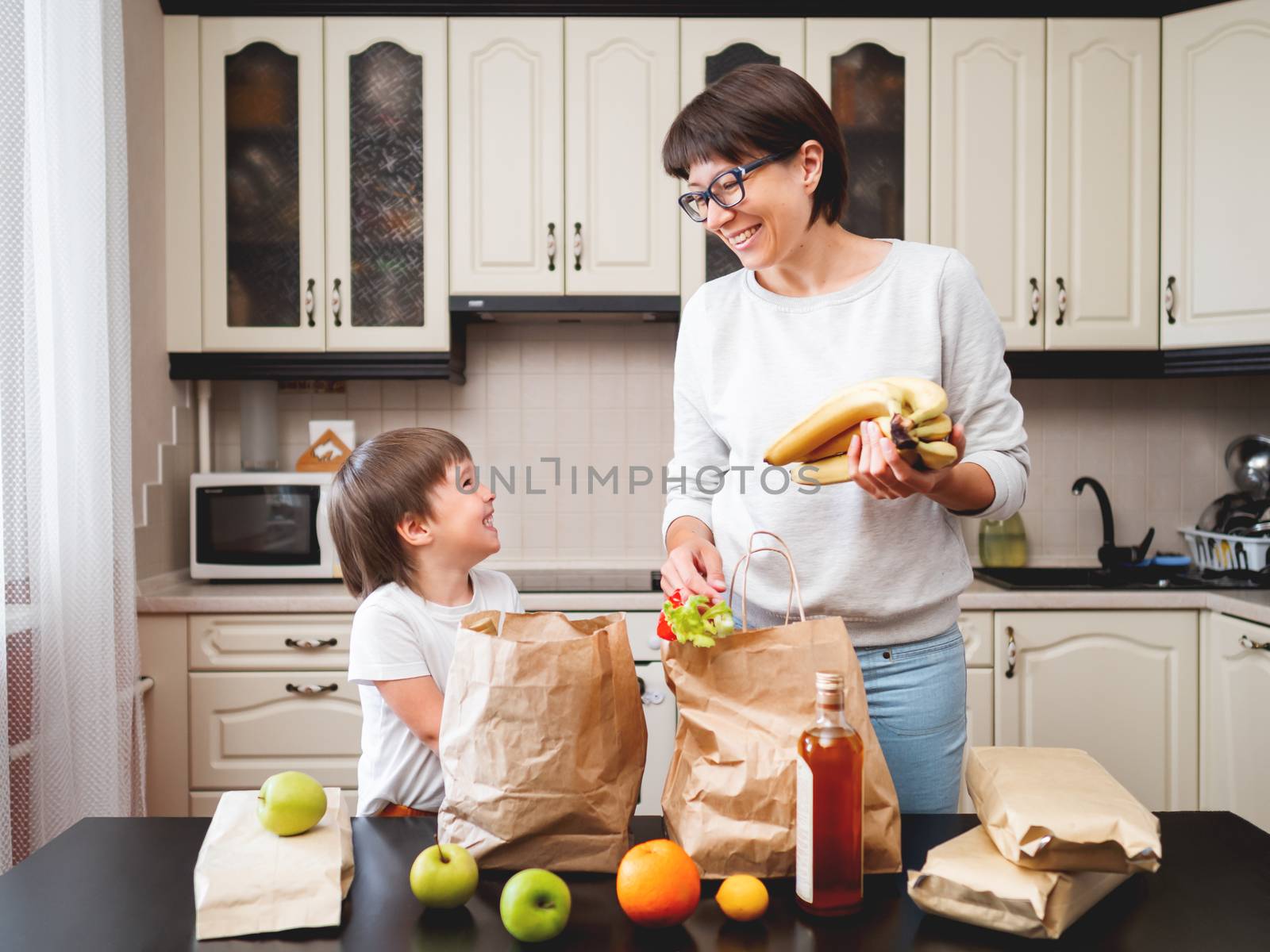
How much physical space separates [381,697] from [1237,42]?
8.69ft

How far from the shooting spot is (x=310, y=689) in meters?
2.30

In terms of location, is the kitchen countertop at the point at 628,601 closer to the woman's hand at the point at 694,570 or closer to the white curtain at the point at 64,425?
the white curtain at the point at 64,425

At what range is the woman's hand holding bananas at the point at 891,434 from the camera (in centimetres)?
87

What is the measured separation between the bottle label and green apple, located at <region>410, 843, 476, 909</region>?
0.86ft

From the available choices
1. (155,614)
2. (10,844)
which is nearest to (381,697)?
(10,844)

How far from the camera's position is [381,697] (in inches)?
47.7

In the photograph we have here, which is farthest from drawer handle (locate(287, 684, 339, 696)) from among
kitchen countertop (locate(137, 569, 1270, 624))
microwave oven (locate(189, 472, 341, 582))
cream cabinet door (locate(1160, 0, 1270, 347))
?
cream cabinet door (locate(1160, 0, 1270, 347))

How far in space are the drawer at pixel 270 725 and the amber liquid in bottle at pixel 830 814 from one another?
180cm

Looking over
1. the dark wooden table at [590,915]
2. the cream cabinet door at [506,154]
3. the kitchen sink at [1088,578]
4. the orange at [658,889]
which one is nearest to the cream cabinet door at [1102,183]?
the kitchen sink at [1088,578]

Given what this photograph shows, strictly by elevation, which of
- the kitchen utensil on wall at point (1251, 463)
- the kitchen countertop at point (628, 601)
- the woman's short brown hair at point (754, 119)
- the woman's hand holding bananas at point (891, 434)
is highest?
the woman's short brown hair at point (754, 119)

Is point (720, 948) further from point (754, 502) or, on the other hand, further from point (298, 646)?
point (298, 646)

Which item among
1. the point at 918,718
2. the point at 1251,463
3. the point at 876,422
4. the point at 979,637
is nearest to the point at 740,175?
the point at 876,422

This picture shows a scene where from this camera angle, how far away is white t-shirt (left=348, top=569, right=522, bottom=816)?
118 centimetres

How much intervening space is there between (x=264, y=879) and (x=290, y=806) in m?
0.06
